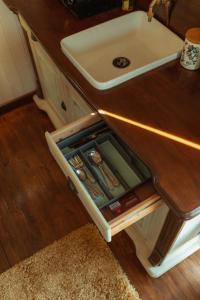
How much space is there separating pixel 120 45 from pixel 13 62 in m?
0.81

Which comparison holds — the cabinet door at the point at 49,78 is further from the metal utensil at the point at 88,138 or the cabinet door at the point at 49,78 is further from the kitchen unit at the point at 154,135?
the metal utensil at the point at 88,138

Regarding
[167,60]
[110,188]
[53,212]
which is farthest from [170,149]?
[53,212]

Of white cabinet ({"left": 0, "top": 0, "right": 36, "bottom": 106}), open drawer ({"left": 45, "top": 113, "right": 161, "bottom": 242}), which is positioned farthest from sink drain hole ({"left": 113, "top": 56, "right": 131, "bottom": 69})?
white cabinet ({"left": 0, "top": 0, "right": 36, "bottom": 106})

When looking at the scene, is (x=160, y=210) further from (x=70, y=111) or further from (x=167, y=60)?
(x=70, y=111)

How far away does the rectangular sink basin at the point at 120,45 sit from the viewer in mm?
1122

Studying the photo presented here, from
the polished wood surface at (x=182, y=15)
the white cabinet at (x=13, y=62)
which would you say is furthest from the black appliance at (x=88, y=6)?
the white cabinet at (x=13, y=62)

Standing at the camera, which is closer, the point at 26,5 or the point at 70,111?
the point at 26,5

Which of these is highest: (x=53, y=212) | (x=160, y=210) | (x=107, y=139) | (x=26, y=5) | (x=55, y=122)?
(x=26, y=5)

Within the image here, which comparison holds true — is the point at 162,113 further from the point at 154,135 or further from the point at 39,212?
the point at 39,212

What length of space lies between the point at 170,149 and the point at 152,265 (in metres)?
0.68

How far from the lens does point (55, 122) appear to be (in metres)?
1.79

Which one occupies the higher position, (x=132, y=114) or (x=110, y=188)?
(x=132, y=114)

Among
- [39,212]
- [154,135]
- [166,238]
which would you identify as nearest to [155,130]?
[154,135]

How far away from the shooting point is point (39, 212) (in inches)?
61.1
